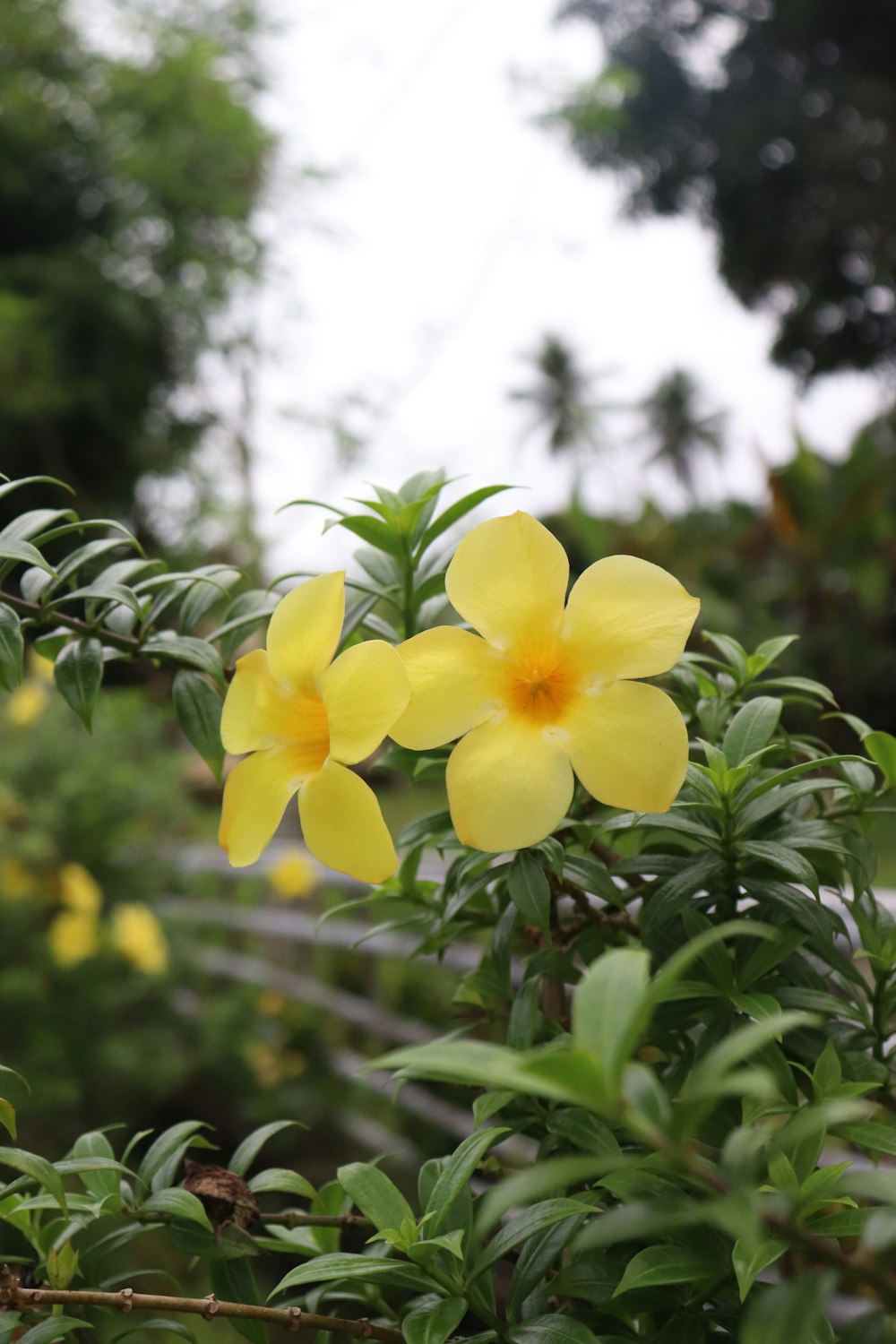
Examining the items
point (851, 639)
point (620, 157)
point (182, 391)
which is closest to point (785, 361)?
point (620, 157)

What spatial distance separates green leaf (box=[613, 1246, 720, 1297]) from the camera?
0.26 meters

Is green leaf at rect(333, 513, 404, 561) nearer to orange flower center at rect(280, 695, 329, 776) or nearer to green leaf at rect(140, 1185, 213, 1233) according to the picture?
orange flower center at rect(280, 695, 329, 776)

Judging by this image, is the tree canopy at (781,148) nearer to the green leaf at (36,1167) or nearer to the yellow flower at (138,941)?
the yellow flower at (138,941)

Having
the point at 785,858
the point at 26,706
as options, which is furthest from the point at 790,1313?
the point at 26,706

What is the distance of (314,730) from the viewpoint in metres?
0.35

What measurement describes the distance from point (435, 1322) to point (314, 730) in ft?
0.60

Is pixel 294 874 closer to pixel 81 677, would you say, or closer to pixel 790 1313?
pixel 81 677

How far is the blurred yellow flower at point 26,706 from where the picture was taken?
223cm

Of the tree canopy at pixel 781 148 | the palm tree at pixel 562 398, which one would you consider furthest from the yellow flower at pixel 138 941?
the palm tree at pixel 562 398

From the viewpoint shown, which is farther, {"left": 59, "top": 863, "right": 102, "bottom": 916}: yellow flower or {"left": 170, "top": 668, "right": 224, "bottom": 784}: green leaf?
{"left": 59, "top": 863, "right": 102, "bottom": 916}: yellow flower

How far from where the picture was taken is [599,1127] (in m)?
0.32

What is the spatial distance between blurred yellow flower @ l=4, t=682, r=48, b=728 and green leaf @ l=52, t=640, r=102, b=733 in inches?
76.2

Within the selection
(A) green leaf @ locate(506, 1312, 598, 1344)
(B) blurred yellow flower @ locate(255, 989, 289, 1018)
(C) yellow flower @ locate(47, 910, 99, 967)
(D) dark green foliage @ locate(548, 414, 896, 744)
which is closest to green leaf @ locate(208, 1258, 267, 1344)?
(A) green leaf @ locate(506, 1312, 598, 1344)

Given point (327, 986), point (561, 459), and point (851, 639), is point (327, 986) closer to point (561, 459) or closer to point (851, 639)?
point (851, 639)
